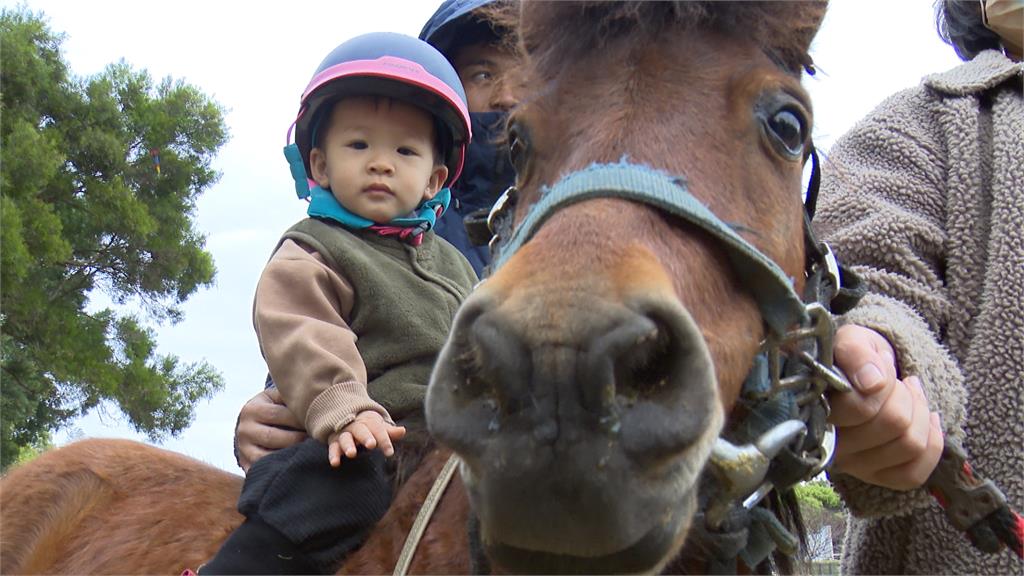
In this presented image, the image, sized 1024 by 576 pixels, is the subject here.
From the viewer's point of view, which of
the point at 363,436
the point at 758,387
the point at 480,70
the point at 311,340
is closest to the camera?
the point at 758,387

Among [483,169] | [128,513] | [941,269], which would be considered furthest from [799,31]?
[128,513]

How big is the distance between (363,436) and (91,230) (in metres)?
14.4

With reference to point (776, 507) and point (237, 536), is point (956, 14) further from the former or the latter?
point (237, 536)

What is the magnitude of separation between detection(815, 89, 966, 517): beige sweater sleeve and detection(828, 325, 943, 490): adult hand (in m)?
0.16

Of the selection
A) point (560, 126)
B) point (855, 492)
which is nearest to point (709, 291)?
point (560, 126)

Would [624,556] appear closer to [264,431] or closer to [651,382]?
[651,382]

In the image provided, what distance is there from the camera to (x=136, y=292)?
15820 millimetres

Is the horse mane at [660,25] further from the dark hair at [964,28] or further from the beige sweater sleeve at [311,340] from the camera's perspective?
the dark hair at [964,28]

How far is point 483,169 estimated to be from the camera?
3.97m

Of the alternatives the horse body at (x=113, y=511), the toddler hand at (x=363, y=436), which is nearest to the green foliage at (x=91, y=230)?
the horse body at (x=113, y=511)

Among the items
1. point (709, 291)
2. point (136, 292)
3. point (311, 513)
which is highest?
point (136, 292)

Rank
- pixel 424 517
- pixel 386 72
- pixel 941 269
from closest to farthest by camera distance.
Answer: pixel 424 517, pixel 941 269, pixel 386 72

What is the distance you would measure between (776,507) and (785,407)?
0.45 metres

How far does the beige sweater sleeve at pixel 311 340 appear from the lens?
249 centimetres
